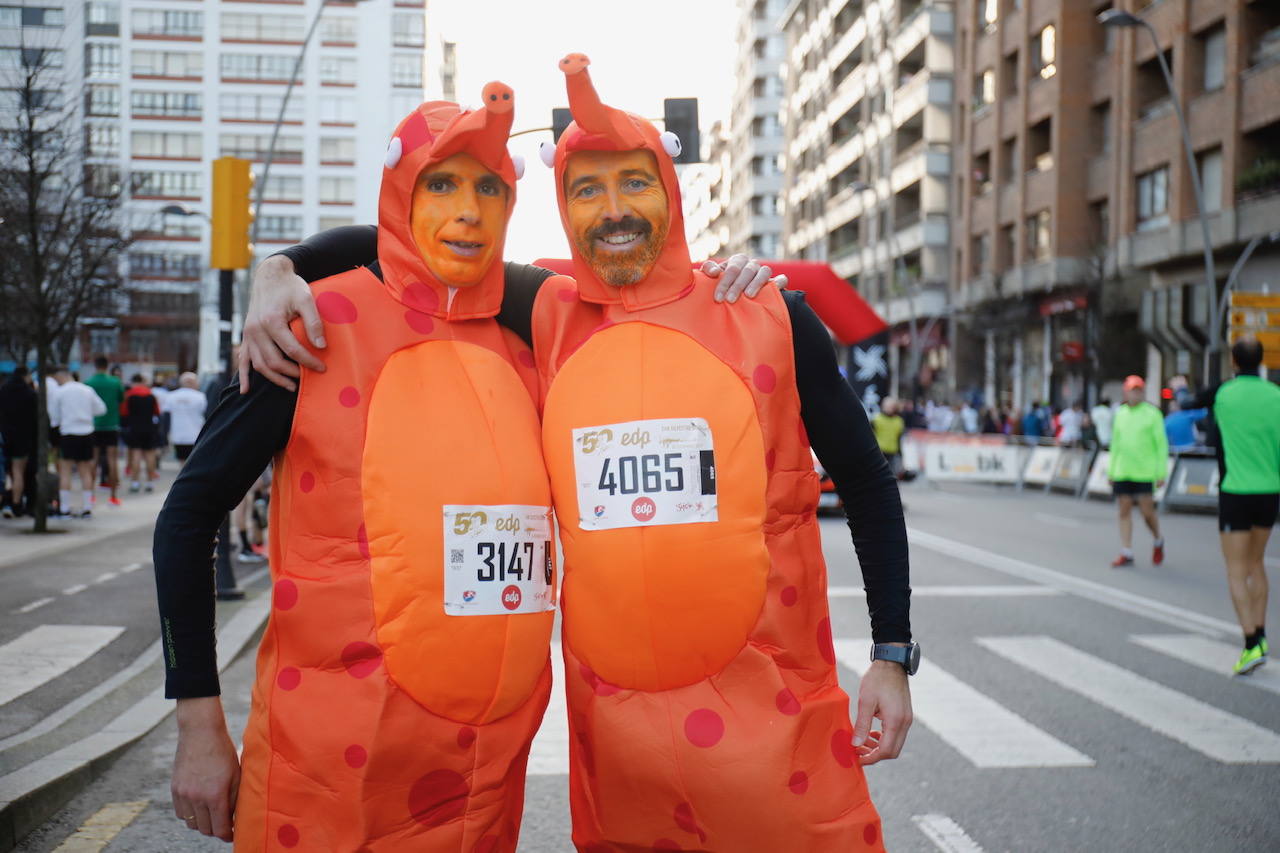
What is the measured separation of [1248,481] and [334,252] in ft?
22.8

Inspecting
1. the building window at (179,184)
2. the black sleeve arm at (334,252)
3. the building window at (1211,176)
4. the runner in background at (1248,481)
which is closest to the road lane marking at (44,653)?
the black sleeve arm at (334,252)

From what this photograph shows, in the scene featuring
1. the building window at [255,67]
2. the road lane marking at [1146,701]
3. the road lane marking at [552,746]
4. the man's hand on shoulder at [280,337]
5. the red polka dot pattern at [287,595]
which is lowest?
the road lane marking at [552,746]

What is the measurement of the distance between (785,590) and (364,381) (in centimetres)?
88

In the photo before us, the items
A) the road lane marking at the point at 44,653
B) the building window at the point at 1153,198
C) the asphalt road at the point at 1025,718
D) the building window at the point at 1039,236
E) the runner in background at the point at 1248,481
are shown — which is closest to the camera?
the asphalt road at the point at 1025,718

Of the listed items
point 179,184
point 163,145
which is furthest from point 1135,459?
point 163,145

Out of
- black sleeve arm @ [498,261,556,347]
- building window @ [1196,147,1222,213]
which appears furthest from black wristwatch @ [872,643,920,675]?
building window @ [1196,147,1222,213]

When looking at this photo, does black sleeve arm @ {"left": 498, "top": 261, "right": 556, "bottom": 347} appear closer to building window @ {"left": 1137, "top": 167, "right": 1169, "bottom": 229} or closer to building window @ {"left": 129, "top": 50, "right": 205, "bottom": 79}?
building window @ {"left": 1137, "top": 167, "right": 1169, "bottom": 229}

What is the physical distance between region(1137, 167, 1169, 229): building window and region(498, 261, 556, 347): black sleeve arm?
1341 inches

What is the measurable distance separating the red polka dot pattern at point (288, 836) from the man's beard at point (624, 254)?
1.17 meters

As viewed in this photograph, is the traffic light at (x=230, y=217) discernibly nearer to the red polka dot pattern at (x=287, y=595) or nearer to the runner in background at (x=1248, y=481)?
the runner in background at (x=1248, y=481)

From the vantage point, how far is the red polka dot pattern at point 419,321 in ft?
7.84

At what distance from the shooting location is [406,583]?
7.41ft

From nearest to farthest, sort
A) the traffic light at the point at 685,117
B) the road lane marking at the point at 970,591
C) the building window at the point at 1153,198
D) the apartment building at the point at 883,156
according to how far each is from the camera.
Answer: the road lane marking at the point at 970,591 < the traffic light at the point at 685,117 < the building window at the point at 1153,198 < the apartment building at the point at 883,156

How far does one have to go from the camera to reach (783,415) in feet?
8.07
